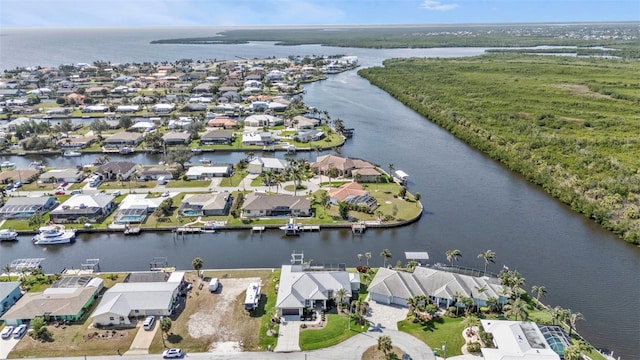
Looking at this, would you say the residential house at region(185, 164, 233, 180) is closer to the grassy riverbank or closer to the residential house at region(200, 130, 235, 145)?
the residential house at region(200, 130, 235, 145)

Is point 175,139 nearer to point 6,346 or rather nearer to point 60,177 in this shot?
point 60,177

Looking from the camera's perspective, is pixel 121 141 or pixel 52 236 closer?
pixel 52 236

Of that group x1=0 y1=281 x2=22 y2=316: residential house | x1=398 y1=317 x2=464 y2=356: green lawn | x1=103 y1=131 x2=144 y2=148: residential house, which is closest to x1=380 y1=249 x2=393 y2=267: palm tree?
x1=398 y1=317 x2=464 y2=356: green lawn

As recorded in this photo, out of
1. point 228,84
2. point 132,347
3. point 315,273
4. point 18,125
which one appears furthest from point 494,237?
point 228,84

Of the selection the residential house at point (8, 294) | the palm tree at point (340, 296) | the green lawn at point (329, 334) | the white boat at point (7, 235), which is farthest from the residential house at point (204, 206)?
the green lawn at point (329, 334)

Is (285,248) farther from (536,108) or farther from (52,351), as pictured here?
(536,108)

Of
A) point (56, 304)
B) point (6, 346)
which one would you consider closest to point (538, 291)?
point (56, 304)
